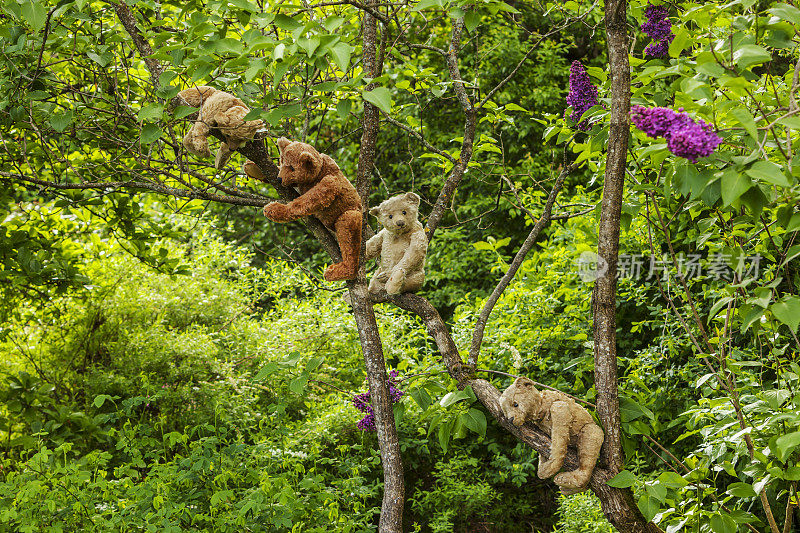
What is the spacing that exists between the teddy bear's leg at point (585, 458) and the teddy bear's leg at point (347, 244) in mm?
865

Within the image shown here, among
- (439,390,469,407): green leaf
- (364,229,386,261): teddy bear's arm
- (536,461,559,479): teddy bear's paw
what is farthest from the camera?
(364,229,386,261): teddy bear's arm

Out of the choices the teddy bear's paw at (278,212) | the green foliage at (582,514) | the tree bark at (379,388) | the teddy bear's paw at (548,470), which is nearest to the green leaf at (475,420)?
the teddy bear's paw at (548,470)

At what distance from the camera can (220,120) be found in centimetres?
197

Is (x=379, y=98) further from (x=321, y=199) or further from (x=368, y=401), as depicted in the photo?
(x=368, y=401)

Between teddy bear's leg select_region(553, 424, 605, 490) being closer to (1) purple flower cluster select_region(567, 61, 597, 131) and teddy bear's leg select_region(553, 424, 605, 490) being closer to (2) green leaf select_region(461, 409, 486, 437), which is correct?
(2) green leaf select_region(461, 409, 486, 437)

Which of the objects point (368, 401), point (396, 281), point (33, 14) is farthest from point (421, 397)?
point (33, 14)

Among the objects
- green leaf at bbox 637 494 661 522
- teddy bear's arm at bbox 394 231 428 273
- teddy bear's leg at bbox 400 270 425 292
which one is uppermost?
teddy bear's arm at bbox 394 231 428 273

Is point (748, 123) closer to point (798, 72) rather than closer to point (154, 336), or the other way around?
point (798, 72)

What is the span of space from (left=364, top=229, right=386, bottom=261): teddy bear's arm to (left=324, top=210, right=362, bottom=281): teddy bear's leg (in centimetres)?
10

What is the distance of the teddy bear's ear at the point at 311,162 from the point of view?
198 cm

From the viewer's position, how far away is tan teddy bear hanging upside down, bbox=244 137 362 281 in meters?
2.00

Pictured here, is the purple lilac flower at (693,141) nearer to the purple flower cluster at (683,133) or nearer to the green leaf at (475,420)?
the purple flower cluster at (683,133)

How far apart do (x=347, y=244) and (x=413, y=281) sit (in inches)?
9.6

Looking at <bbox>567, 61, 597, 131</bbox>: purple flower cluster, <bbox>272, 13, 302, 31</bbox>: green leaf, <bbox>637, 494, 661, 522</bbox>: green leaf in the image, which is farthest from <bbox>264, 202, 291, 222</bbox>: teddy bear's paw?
<bbox>637, 494, 661, 522</bbox>: green leaf
